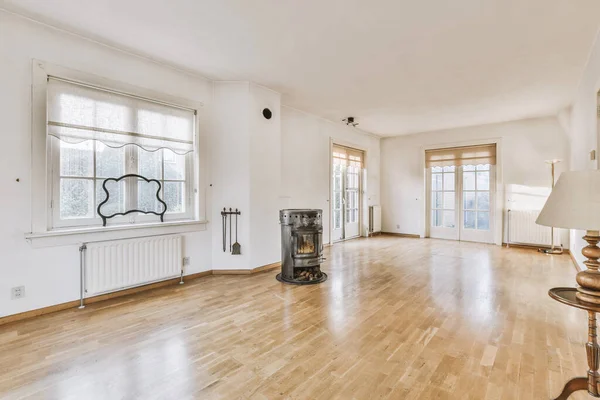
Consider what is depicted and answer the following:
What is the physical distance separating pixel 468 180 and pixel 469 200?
1.55 ft

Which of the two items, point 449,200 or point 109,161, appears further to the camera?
point 449,200

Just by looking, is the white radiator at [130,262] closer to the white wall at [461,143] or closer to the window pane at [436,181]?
the white wall at [461,143]

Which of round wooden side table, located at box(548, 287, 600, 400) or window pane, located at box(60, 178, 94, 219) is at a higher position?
window pane, located at box(60, 178, 94, 219)

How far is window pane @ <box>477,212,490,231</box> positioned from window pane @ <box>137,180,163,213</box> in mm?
6687

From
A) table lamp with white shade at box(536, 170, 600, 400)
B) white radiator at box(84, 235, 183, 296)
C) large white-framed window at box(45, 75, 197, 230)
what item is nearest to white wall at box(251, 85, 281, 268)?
large white-framed window at box(45, 75, 197, 230)

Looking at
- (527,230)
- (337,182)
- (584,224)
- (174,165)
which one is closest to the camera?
(584,224)

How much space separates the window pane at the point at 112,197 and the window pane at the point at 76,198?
6 centimetres

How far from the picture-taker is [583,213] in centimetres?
145

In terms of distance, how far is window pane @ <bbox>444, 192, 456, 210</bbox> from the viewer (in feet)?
24.2

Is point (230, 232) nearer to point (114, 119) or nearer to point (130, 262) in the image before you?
point (130, 262)

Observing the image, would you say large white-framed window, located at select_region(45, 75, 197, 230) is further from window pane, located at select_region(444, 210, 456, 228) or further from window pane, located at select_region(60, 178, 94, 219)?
window pane, located at select_region(444, 210, 456, 228)

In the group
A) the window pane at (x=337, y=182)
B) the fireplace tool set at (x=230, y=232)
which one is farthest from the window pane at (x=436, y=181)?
the fireplace tool set at (x=230, y=232)

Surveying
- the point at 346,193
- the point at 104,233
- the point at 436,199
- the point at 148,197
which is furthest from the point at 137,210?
the point at 436,199

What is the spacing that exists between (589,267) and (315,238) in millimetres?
2862
